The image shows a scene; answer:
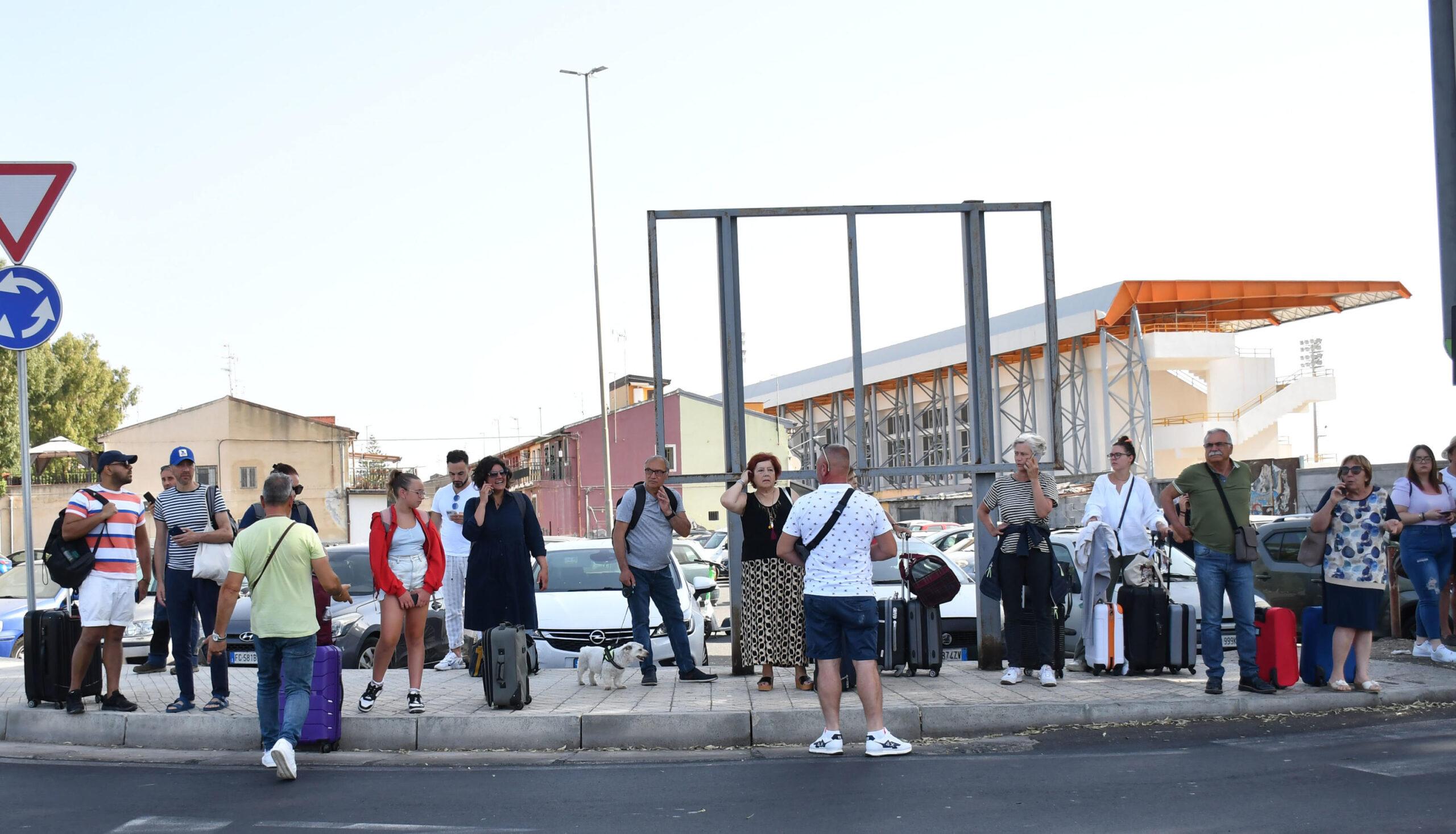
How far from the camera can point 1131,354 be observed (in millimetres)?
44250

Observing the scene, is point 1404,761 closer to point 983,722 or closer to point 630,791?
point 983,722

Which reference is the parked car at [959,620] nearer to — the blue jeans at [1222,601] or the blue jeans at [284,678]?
the blue jeans at [1222,601]

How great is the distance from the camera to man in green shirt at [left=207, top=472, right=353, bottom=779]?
24.6 feet

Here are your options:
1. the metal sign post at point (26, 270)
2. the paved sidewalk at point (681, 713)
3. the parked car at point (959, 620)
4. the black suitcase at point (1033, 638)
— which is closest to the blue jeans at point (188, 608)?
the paved sidewalk at point (681, 713)

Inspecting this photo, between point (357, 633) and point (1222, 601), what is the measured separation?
7.30m

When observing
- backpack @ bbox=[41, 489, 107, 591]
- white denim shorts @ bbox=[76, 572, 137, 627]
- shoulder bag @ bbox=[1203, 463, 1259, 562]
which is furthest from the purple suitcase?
shoulder bag @ bbox=[1203, 463, 1259, 562]

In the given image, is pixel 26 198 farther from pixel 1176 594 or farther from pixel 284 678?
pixel 1176 594

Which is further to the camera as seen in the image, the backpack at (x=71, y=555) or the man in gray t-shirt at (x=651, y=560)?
the man in gray t-shirt at (x=651, y=560)

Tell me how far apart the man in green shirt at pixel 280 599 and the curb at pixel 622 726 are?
2.96 feet

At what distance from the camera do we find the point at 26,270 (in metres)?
9.35

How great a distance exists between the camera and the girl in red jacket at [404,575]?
8672 millimetres

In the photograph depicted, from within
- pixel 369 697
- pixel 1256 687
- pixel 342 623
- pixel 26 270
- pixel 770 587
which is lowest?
pixel 1256 687

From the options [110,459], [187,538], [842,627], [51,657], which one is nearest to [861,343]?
[842,627]

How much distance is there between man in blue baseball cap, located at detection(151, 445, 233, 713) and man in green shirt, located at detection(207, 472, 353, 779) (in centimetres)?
174
